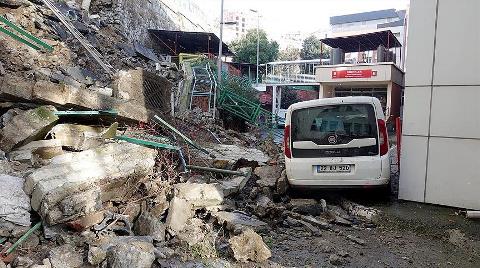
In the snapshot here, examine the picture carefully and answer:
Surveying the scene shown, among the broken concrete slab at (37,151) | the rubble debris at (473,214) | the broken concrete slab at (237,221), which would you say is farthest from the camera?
the rubble debris at (473,214)

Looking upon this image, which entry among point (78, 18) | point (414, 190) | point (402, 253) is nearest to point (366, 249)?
point (402, 253)

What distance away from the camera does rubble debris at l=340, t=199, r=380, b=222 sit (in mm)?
5570

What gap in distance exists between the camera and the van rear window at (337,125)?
230 inches

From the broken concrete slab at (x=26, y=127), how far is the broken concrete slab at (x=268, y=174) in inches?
140

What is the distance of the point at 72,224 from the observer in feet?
13.2

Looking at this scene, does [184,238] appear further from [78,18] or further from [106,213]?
[78,18]

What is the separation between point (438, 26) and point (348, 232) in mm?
3548

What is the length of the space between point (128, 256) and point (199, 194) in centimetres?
211

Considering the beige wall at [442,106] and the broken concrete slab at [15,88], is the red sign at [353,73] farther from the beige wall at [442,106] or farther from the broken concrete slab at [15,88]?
the broken concrete slab at [15,88]

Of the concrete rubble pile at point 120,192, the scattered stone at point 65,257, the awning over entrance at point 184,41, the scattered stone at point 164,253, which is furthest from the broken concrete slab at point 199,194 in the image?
the awning over entrance at point 184,41

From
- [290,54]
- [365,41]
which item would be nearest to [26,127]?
[365,41]

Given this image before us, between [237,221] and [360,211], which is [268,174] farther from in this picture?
[237,221]

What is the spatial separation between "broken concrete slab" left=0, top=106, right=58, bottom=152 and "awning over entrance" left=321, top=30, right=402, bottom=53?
21.8 m

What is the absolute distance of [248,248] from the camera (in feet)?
13.1
